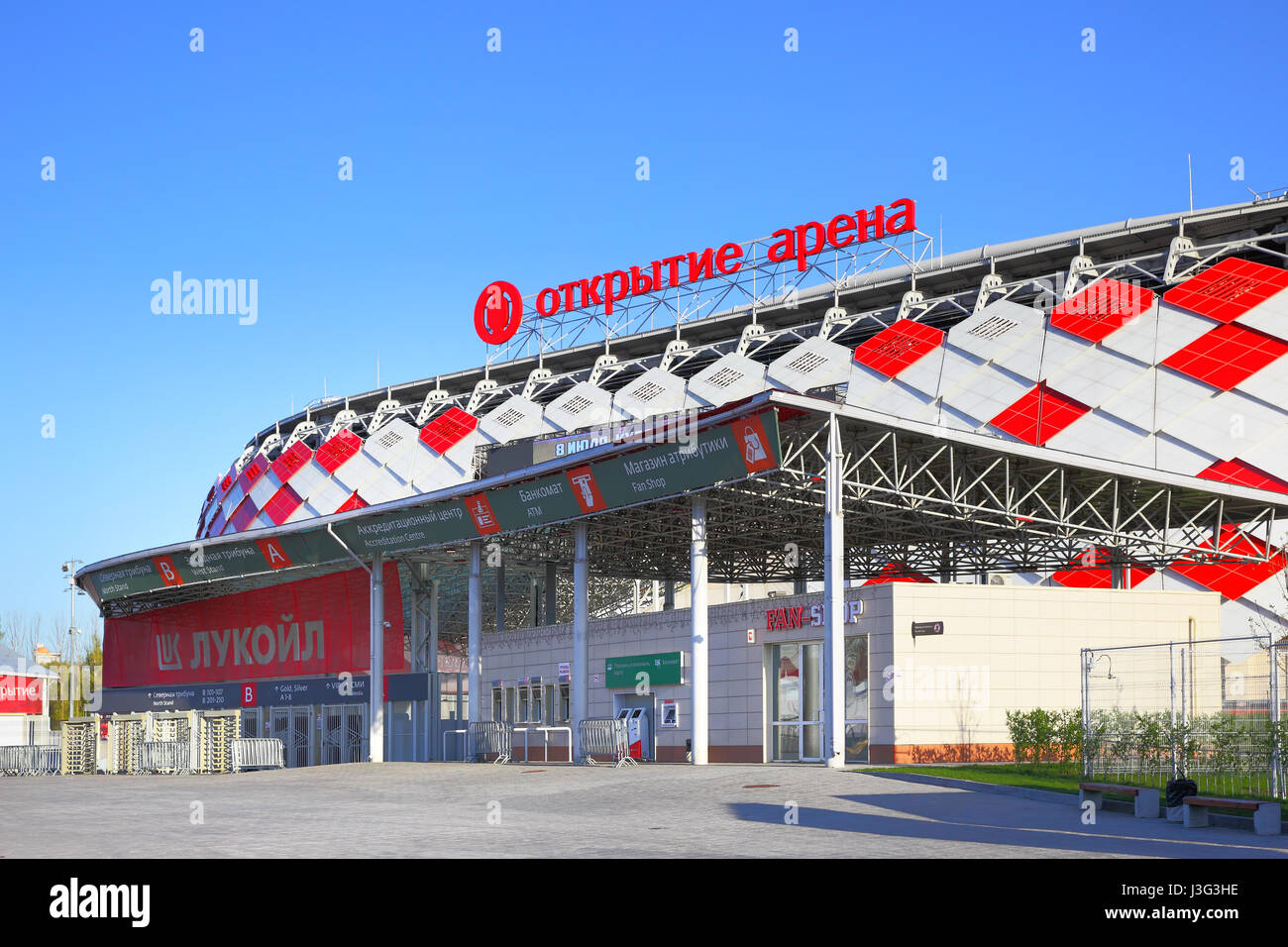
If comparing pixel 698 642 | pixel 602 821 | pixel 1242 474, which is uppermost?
pixel 1242 474

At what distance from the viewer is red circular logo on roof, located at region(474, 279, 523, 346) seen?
2928 inches

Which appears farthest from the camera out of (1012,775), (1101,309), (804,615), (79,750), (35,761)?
(1101,309)

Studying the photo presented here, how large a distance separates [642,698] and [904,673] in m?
9.76

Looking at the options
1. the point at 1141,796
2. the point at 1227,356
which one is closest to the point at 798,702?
the point at 1141,796

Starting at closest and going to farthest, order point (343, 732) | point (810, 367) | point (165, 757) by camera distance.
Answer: point (165, 757)
point (343, 732)
point (810, 367)

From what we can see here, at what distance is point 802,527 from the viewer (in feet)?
144

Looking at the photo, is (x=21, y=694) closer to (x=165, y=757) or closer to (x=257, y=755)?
(x=165, y=757)

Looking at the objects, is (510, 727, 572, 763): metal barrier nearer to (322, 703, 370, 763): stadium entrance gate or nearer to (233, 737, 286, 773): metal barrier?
(233, 737, 286, 773): metal barrier

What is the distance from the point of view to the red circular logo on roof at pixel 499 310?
74.4 meters

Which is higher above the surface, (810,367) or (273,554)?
(810,367)

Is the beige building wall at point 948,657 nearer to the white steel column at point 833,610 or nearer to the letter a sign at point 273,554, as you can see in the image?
the white steel column at point 833,610
